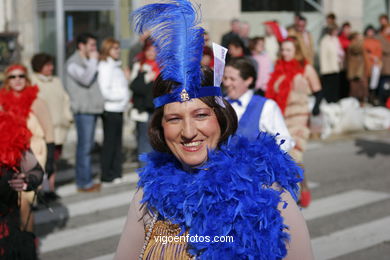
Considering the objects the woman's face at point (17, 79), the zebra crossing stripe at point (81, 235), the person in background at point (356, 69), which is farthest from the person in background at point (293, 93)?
the person in background at point (356, 69)

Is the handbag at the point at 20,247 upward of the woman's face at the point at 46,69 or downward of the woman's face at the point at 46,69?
downward

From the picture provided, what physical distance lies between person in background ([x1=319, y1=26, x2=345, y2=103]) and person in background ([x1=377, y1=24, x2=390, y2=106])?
1.22 m

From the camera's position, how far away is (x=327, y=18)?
663 inches

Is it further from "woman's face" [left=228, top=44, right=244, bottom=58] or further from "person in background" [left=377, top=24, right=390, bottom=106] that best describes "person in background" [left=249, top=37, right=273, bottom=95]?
"person in background" [left=377, top=24, right=390, bottom=106]

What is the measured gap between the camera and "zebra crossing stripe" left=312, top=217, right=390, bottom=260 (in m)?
6.52

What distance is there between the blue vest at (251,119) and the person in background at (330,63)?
1029 centimetres

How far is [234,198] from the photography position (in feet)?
9.45

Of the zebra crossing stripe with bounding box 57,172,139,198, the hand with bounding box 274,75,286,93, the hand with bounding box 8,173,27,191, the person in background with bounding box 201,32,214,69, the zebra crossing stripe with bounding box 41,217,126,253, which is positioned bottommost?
the zebra crossing stripe with bounding box 41,217,126,253

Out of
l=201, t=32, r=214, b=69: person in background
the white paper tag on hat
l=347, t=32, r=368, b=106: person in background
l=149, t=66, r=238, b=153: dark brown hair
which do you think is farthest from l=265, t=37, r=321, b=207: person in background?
l=347, t=32, r=368, b=106: person in background

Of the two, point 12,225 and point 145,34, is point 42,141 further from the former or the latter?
point 145,34

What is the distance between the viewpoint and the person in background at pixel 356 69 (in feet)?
53.5

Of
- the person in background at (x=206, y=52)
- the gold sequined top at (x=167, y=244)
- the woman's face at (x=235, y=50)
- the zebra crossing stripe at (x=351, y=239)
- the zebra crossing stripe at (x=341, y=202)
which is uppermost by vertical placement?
the person in background at (x=206, y=52)

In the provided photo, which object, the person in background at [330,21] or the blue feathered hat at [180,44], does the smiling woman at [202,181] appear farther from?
the person in background at [330,21]

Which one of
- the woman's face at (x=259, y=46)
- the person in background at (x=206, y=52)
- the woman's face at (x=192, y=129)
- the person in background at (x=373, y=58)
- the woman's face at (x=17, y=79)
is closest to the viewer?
the woman's face at (x=192, y=129)
